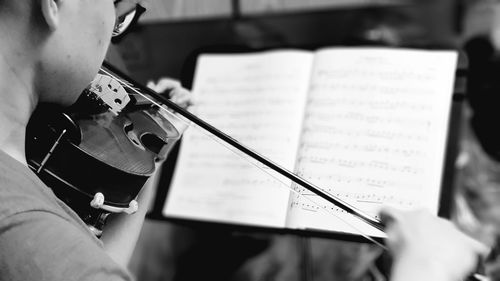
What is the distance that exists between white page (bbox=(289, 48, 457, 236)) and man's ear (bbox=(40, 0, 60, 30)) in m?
0.45

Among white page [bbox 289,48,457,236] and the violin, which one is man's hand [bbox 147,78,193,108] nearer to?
the violin

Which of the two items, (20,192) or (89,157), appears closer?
(20,192)

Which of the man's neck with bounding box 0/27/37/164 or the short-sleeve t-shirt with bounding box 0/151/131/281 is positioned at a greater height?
the man's neck with bounding box 0/27/37/164

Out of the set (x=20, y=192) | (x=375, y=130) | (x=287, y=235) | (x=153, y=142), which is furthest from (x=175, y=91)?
(x=287, y=235)

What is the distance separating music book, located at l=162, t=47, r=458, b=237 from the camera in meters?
0.96

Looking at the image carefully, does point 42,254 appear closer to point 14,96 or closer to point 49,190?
point 49,190

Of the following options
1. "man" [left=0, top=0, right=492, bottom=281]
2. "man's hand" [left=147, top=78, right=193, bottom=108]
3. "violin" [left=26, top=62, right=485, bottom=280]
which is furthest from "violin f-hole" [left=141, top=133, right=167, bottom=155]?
"man" [left=0, top=0, right=492, bottom=281]

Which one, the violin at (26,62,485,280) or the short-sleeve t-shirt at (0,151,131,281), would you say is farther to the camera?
the violin at (26,62,485,280)

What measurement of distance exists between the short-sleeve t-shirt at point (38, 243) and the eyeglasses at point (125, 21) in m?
0.27

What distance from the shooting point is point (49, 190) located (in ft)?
2.17

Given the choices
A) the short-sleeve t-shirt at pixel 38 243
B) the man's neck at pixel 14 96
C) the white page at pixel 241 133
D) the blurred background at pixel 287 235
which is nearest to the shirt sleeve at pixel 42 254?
the short-sleeve t-shirt at pixel 38 243

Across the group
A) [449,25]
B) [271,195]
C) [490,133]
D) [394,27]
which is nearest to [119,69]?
[271,195]

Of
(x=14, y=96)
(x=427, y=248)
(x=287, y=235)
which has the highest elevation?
(x=14, y=96)

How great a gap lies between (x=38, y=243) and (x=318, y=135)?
58 centimetres
